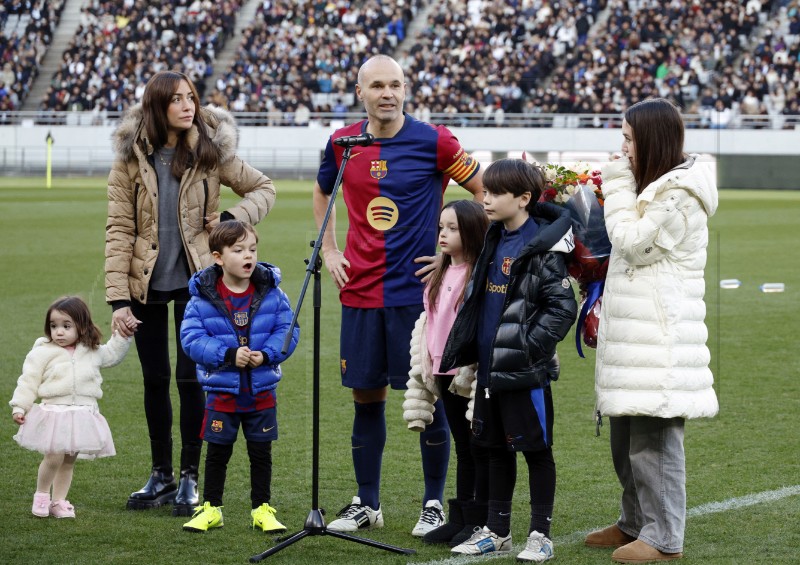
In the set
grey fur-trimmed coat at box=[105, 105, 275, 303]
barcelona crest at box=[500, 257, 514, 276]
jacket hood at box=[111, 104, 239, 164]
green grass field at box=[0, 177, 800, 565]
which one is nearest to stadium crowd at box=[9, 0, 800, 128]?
green grass field at box=[0, 177, 800, 565]

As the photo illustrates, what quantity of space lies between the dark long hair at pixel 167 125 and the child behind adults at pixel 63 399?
783 millimetres

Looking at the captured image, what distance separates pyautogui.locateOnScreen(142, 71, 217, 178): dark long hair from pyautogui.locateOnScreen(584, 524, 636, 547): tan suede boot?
2.32 m

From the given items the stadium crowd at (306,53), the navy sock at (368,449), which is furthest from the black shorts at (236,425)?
the stadium crowd at (306,53)

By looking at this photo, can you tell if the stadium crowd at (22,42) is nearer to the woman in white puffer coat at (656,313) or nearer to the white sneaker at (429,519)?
the white sneaker at (429,519)

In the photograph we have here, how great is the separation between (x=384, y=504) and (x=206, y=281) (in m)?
1.35

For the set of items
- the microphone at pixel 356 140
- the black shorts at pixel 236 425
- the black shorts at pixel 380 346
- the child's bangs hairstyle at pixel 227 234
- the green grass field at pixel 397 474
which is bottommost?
the green grass field at pixel 397 474

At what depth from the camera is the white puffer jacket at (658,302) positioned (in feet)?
15.2

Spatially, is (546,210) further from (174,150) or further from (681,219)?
(174,150)

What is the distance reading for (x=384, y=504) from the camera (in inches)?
230

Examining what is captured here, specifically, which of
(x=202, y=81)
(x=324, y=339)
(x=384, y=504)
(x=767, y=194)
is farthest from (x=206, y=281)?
(x=202, y=81)

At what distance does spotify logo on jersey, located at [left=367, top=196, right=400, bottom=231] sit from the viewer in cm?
538

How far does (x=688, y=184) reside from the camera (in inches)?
182

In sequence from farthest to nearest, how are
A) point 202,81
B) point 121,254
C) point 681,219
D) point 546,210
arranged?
1. point 202,81
2. point 121,254
3. point 546,210
4. point 681,219

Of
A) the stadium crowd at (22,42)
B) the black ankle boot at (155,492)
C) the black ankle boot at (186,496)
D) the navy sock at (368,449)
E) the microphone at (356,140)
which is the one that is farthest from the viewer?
the stadium crowd at (22,42)
